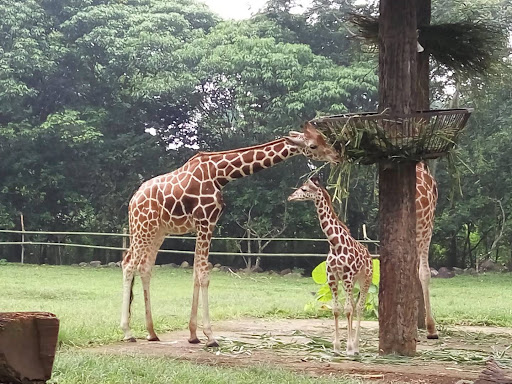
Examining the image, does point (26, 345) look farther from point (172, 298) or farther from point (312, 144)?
point (172, 298)

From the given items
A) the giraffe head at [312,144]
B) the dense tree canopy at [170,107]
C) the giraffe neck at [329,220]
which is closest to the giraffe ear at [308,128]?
the giraffe head at [312,144]

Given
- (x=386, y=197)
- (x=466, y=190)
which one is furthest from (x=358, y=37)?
(x=466, y=190)

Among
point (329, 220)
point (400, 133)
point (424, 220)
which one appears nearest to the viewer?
point (400, 133)

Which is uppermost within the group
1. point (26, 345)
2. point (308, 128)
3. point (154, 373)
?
point (308, 128)

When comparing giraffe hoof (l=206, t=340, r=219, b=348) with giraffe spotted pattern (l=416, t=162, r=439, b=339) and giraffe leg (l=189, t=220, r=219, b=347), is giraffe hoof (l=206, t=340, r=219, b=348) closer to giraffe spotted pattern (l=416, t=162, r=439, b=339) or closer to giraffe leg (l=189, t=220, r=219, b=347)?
giraffe leg (l=189, t=220, r=219, b=347)

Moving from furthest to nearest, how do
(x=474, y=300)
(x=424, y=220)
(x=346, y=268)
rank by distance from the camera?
(x=474, y=300), (x=424, y=220), (x=346, y=268)

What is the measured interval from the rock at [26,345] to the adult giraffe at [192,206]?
11.0 feet

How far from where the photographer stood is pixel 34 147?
18250 mm

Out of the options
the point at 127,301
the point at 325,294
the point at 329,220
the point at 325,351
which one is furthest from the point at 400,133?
the point at 325,294

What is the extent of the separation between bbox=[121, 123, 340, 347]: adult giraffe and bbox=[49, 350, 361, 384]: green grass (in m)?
1.73

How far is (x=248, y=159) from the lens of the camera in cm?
684

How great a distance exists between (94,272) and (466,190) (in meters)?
8.61

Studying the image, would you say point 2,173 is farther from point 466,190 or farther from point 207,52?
point 466,190

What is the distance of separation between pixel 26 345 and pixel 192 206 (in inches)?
141
